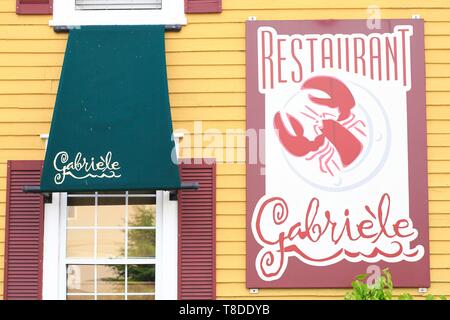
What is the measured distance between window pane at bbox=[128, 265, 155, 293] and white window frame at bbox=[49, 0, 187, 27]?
2508 mm

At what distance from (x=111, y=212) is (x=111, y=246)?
35 cm

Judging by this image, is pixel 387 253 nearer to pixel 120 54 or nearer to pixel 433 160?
pixel 433 160

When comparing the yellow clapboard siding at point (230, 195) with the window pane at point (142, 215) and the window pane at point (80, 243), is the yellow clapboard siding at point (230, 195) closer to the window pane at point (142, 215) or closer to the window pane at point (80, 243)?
the window pane at point (142, 215)

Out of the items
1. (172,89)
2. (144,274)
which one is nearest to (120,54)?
(172,89)

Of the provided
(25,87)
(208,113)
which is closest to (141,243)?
(208,113)

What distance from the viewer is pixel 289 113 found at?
34.0 feet

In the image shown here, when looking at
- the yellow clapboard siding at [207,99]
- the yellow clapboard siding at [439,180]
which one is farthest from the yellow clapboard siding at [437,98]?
the yellow clapboard siding at [207,99]

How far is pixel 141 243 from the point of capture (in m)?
10.3

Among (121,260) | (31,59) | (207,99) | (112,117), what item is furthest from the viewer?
(31,59)

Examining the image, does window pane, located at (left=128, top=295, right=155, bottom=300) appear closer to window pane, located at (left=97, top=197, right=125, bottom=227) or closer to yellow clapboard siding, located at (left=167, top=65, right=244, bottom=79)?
window pane, located at (left=97, top=197, right=125, bottom=227)

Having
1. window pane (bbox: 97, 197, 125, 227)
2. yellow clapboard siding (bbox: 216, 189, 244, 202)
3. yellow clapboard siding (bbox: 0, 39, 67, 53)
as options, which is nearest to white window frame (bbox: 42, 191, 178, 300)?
window pane (bbox: 97, 197, 125, 227)

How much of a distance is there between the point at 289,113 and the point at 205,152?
0.94 meters

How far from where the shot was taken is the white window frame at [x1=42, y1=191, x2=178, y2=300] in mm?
10203

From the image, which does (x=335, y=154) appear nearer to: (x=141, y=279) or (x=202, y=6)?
(x=202, y=6)
